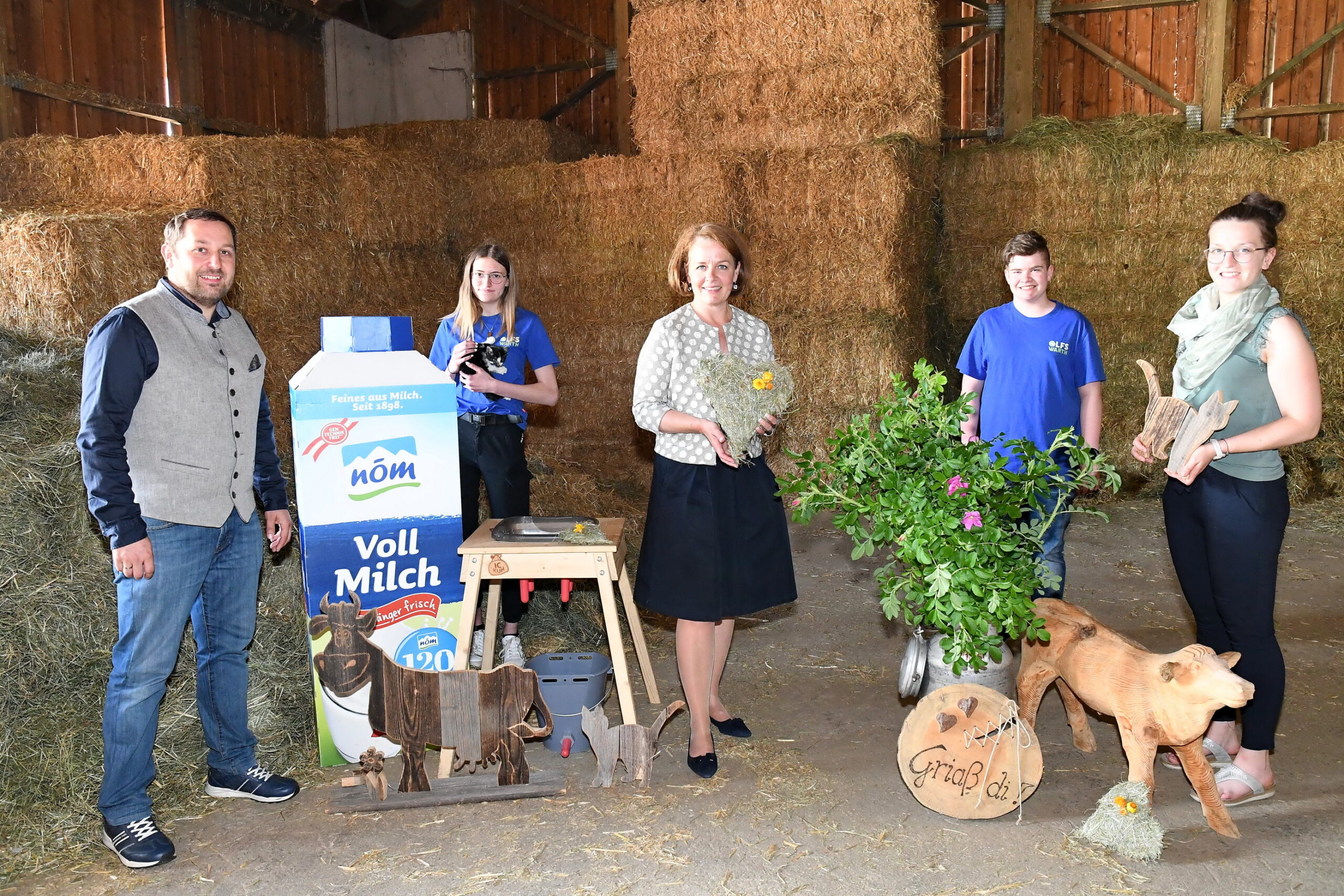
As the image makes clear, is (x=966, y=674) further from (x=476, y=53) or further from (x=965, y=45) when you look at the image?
(x=476, y=53)

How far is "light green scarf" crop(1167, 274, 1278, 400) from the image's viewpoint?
275 cm

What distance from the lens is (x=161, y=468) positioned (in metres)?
2.63

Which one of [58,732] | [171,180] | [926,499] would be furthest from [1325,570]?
[171,180]

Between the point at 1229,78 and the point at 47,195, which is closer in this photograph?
the point at 47,195

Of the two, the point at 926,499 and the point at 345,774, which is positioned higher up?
the point at 926,499

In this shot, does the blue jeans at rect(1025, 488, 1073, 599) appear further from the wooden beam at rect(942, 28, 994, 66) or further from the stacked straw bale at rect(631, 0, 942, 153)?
the wooden beam at rect(942, 28, 994, 66)

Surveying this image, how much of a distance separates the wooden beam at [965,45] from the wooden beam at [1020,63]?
332 millimetres

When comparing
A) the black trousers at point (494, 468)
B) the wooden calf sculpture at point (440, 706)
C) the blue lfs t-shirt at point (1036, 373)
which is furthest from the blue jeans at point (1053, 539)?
the black trousers at point (494, 468)

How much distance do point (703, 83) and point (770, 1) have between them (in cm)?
65

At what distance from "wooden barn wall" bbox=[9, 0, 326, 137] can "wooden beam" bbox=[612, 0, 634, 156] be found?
9.97ft

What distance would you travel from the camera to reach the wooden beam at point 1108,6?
8336 millimetres

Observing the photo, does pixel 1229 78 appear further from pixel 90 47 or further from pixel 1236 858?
pixel 90 47

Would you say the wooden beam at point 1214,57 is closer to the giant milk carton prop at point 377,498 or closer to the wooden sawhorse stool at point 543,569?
the wooden sawhorse stool at point 543,569

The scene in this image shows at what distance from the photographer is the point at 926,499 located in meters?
2.75
